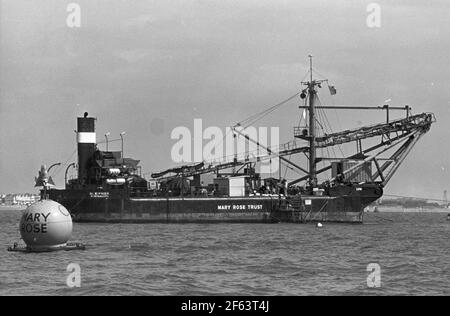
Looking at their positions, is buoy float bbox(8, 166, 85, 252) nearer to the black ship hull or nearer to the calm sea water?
the calm sea water

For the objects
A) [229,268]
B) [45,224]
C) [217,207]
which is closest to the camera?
[229,268]

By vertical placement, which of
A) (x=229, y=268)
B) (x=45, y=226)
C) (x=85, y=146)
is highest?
(x=85, y=146)

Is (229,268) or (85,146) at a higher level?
(85,146)

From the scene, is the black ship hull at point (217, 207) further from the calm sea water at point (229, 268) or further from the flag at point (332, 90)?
the calm sea water at point (229, 268)

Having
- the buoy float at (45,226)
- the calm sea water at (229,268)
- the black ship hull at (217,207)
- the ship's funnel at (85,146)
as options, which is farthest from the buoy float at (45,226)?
the ship's funnel at (85,146)

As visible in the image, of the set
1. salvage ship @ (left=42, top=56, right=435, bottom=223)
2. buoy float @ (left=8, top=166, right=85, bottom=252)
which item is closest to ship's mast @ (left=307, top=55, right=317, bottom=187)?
salvage ship @ (left=42, top=56, right=435, bottom=223)

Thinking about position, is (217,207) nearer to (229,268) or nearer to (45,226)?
(45,226)

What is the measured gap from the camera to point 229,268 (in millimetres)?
35000

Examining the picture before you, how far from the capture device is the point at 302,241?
5247cm

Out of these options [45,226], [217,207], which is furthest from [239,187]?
[45,226]

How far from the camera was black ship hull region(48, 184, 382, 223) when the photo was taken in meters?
79.4

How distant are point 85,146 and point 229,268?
5007 cm

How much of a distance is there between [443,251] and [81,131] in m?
45.6

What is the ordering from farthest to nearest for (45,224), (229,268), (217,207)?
(217,207) < (45,224) < (229,268)
